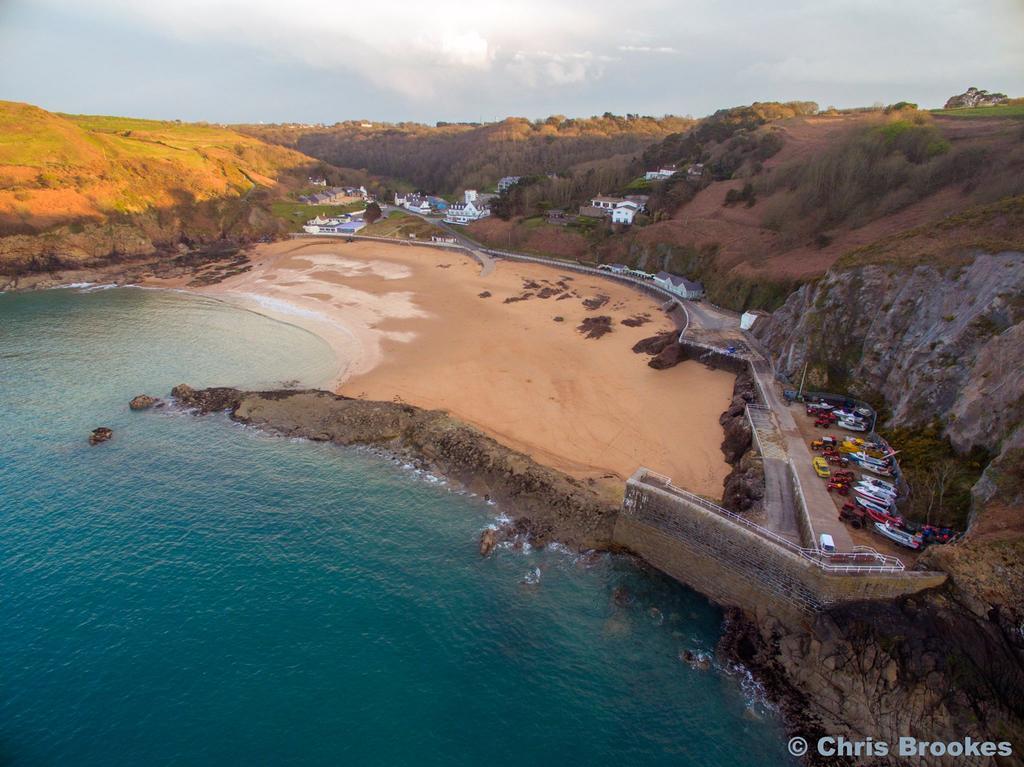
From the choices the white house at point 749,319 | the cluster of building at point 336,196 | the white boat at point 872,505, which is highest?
the cluster of building at point 336,196

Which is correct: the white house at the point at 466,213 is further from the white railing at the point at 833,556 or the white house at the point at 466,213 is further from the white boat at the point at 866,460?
the white railing at the point at 833,556

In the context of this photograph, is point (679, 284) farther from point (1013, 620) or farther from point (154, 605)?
point (154, 605)

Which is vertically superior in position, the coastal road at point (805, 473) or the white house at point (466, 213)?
the white house at point (466, 213)

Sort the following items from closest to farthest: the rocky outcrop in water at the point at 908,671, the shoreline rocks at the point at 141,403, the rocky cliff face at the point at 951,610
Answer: the rocky outcrop in water at the point at 908,671 → the rocky cliff face at the point at 951,610 → the shoreline rocks at the point at 141,403

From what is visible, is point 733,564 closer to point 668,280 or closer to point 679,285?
point 679,285

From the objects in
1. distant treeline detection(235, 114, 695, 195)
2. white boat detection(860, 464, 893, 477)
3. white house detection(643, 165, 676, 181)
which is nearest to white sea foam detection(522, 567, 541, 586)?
white boat detection(860, 464, 893, 477)

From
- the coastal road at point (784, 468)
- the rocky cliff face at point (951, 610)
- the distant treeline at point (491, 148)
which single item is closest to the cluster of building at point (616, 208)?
the distant treeline at point (491, 148)

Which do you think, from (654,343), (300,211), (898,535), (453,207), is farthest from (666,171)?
(898,535)

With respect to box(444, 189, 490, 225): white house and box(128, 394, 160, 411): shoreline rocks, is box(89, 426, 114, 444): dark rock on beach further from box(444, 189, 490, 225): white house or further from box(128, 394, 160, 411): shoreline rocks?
box(444, 189, 490, 225): white house
